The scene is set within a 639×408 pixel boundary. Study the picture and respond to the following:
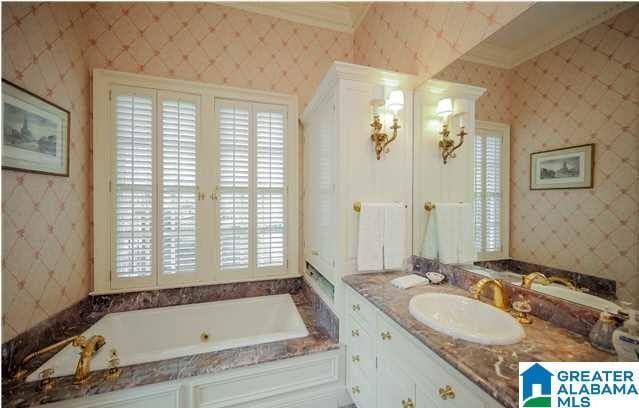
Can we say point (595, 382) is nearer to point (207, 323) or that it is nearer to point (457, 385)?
point (457, 385)

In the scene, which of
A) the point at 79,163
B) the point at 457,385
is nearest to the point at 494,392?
the point at 457,385

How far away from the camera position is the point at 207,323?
2.03 meters

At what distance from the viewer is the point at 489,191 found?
4.07 ft

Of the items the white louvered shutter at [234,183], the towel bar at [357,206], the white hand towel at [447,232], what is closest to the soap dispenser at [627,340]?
the white hand towel at [447,232]

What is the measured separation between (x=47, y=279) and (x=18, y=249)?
0.31m

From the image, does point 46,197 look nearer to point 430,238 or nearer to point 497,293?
point 430,238

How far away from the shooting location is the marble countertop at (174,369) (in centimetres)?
114

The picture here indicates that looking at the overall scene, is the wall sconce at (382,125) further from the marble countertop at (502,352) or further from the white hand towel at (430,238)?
the marble countertop at (502,352)

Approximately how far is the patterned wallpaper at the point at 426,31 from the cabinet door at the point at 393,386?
65.2 inches

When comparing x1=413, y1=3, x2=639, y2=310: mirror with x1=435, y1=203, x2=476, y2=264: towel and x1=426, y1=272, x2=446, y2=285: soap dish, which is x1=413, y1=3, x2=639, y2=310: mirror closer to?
x1=435, y1=203, x2=476, y2=264: towel

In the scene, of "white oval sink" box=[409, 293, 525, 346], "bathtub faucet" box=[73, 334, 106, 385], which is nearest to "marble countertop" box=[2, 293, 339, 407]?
"bathtub faucet" box=[73, 334, 106, 385]

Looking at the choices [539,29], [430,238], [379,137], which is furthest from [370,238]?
[539,29]

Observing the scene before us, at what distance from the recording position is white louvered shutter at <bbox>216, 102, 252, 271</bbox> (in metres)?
2.11

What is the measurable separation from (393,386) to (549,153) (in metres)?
1.22
